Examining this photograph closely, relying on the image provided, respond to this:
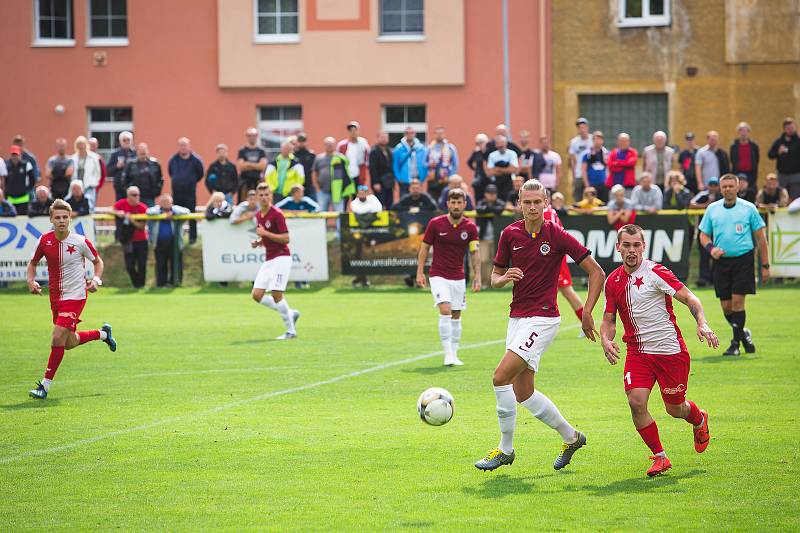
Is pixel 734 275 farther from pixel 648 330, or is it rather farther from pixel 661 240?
pixel 661 240

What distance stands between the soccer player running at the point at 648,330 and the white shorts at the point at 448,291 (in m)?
6.53

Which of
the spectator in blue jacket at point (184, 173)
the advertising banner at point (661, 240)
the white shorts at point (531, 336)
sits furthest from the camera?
the spectator in blue jacket at point (184, 173)

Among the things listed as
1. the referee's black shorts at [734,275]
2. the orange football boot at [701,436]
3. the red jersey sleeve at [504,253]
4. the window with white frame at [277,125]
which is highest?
the window with white frame at [277,125]

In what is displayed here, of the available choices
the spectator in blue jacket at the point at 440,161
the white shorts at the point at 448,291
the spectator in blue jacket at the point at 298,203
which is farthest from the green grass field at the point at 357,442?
the spectator in blue jacket at the point at 440,161

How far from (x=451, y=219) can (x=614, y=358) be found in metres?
6.90

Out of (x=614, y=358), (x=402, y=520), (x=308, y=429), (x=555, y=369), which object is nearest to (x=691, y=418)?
(x=614, y=358)

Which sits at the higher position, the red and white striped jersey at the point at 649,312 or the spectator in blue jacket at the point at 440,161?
the spectator in blue jacket at the point at 440,161

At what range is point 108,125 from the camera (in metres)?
36.8

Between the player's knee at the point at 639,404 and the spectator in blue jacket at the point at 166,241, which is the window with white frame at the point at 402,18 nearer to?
the spectator in blue jacket at the point at 166,241

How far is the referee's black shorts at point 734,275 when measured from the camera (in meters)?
16.6

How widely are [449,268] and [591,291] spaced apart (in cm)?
650

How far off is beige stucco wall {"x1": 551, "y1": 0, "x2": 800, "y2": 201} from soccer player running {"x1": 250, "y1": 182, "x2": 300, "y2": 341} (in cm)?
1710

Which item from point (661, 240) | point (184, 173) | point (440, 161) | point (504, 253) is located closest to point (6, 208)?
point (184, 173)

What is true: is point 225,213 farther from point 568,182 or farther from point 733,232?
point 733,232
